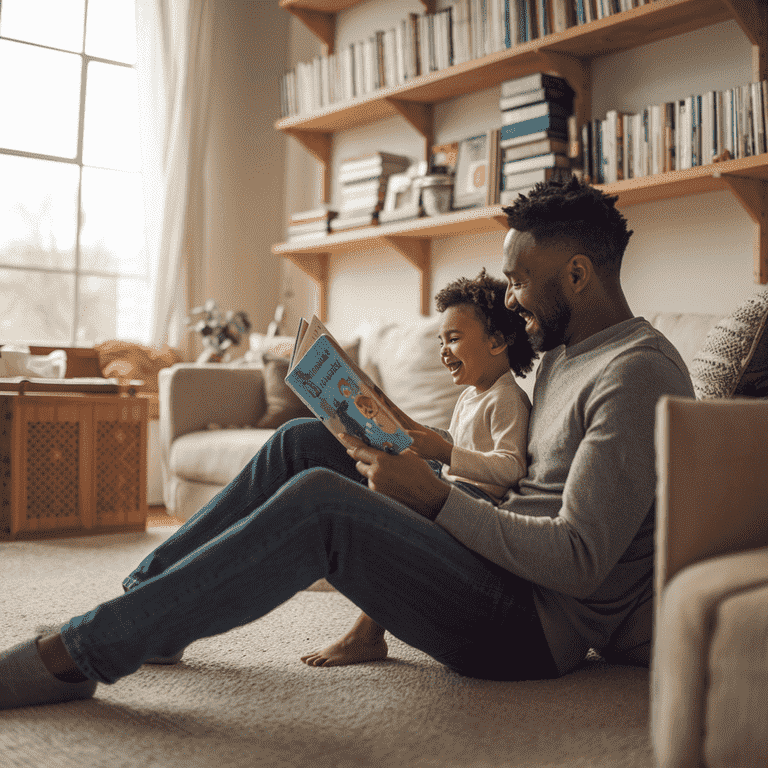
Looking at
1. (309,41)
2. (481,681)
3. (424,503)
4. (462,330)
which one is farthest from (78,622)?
(309,41)

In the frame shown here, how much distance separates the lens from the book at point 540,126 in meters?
2.69

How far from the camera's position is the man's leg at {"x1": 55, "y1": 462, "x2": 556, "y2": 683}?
1.05 m

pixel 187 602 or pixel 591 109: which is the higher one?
pixel 591 109

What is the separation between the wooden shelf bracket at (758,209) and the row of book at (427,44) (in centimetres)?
62

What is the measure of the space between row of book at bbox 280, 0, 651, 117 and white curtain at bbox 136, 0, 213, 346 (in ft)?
1.68

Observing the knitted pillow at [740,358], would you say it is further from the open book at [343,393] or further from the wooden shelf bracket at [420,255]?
the wooden shelf bracket at [420,255]

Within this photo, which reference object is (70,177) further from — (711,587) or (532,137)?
(711,587)

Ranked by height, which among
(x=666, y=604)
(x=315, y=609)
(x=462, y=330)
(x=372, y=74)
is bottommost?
(x=315, y=609)

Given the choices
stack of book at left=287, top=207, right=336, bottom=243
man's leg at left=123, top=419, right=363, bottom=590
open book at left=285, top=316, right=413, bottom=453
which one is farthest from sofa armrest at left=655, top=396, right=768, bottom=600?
stack of book at left=287, top=207, right=336, bottom=243

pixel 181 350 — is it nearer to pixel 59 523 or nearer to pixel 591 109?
pixel 59 523

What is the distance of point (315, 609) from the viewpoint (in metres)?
1.94

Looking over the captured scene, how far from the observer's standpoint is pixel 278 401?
3.11m

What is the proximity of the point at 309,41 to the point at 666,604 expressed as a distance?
156 inches

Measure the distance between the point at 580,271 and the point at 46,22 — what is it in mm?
3520
